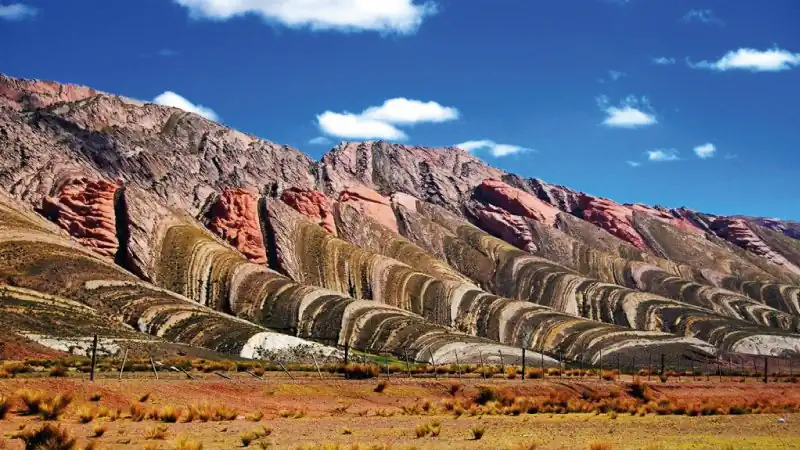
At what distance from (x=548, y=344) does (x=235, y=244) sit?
1766 inches

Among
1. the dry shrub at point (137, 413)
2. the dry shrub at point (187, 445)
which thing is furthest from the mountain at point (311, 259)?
the dry shrub at point (187, 445)

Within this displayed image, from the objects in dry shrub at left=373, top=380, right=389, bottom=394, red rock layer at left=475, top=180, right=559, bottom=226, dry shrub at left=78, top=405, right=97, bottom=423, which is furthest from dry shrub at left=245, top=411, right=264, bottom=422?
red rock layer at left=475, top=180, right=559, bottom=226

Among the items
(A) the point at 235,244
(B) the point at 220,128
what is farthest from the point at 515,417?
(B) the point at 220,128

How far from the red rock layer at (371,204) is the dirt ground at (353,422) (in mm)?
98344

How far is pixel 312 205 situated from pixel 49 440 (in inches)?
4413

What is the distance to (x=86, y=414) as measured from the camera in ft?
96.4

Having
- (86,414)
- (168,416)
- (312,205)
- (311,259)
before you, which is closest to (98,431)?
(86,414)

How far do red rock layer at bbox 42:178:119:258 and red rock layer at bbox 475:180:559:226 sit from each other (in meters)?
92.2

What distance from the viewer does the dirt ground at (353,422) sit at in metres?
26.2

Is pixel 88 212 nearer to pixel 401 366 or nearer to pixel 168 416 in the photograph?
pixel 401 366

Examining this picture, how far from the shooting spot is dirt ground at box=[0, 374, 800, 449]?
26.2 m

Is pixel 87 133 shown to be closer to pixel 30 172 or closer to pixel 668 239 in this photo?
pixel 30 172

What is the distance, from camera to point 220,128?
158m

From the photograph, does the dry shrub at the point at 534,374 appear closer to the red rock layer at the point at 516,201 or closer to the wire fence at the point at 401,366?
the wire fence at the point at 401,366
